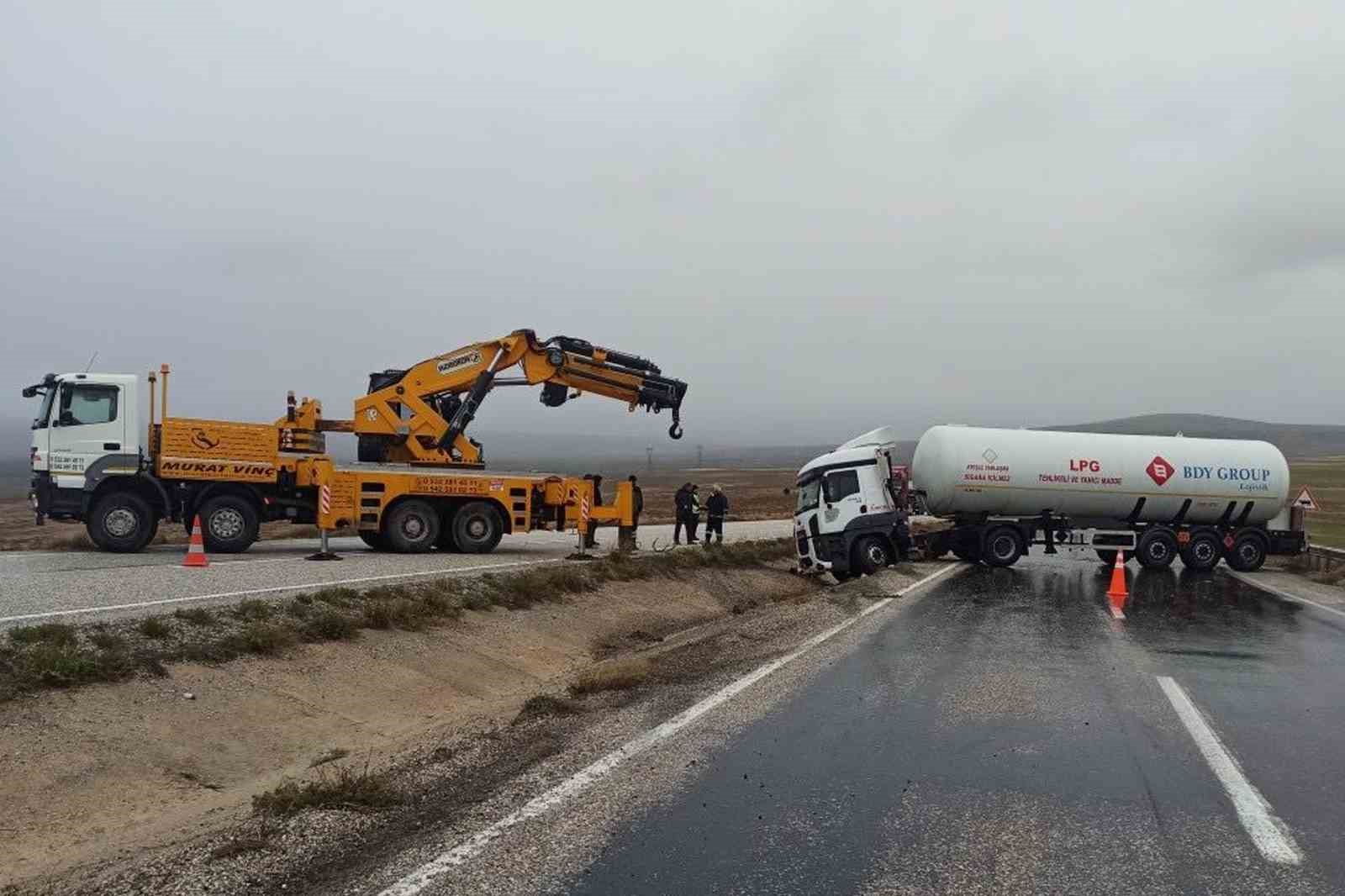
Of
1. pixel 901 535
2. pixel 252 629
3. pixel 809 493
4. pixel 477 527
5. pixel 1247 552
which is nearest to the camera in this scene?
pixel 252 629

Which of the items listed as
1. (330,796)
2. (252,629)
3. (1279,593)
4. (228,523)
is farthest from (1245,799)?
(228,523)

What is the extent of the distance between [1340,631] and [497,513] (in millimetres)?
14255

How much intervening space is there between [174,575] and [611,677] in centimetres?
792

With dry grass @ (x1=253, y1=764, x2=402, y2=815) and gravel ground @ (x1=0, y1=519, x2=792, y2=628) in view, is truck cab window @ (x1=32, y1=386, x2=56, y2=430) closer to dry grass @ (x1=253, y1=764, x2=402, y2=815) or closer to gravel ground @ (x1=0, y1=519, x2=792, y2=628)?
gravel ground @ (x1=0, y1=519, x2=792, y2=628)

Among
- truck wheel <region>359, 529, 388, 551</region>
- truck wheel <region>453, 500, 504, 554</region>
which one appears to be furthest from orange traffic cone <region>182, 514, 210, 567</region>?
truck wheel <region>453, 500, 504, 554</region>

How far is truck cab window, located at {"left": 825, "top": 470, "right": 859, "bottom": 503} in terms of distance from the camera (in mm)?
20641

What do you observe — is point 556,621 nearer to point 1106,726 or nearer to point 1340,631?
point 1106,726

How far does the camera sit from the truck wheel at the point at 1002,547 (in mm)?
24438

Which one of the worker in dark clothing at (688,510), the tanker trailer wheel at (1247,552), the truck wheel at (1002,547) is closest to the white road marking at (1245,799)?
the truck wheel at (1002,547)

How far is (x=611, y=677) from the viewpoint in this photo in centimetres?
914

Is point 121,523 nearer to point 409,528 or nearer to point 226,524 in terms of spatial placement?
point 226,524

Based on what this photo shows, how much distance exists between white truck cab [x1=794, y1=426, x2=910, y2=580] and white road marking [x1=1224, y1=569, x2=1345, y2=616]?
22.5ft

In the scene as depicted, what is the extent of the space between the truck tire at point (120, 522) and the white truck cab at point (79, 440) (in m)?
0.13

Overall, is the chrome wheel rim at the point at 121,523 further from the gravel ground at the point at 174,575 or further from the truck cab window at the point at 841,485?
the truck cab window at the point at 841,485
